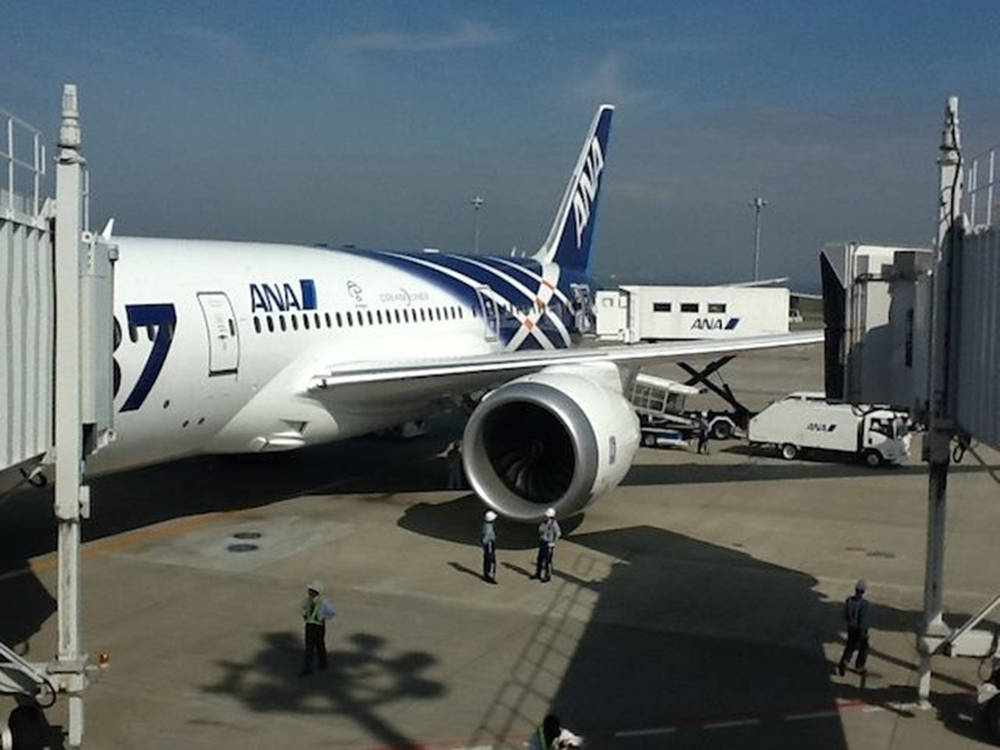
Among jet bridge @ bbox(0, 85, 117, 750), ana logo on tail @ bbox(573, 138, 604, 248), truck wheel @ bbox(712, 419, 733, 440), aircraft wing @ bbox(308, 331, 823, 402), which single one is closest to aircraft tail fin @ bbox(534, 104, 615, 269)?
ana logo on tail @ bbox(573, 138, 604, 248)

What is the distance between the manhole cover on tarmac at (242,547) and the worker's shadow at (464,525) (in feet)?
7.40

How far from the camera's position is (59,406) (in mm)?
8273

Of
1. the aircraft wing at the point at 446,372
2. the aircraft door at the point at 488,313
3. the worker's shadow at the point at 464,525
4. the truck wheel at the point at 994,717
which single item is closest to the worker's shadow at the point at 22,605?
the aircraft wing at the point at 446,372

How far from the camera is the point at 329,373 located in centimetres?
1647

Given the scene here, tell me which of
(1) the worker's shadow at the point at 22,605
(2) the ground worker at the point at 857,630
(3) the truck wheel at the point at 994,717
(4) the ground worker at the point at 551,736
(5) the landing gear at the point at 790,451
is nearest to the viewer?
(4) the ground worker at the point at 551,736

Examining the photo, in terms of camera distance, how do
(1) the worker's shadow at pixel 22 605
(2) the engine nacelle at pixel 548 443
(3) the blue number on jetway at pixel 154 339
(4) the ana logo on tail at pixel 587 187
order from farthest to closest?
(4) the ana logo on tail at pixel 587 187
(2) the engine nacelle at pixel 548 443
(3) the blue number on jetway at pixel 154 339
(1) the worker's shadow at pixel 22 605

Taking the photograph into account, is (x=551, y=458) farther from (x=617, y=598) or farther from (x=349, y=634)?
(x=349, y=634)

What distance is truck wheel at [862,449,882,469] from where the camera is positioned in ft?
74.2

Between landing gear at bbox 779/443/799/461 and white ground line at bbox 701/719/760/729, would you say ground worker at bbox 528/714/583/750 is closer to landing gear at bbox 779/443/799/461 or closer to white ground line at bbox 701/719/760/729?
white ground line at bbox 701/719/760/729

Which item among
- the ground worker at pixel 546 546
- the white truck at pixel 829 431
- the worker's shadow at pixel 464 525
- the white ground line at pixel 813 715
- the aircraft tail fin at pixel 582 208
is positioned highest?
the aircraft tail fin at pixel 582 208

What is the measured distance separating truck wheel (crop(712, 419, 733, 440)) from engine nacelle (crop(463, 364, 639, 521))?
→ 1019 cm

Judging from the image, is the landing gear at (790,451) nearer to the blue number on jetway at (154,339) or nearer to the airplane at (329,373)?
the airplane at (329,373)

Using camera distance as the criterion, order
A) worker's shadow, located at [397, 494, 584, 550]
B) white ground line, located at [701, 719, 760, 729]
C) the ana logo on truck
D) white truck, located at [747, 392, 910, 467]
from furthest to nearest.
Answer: the ana logo on truck < white truck, located at [747, 392, 910, 467] < worker's shadow, located at [397, 494, 584, 550] < white ground line, located at [701, 719, 760, 729]

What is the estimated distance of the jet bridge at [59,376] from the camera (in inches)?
313
